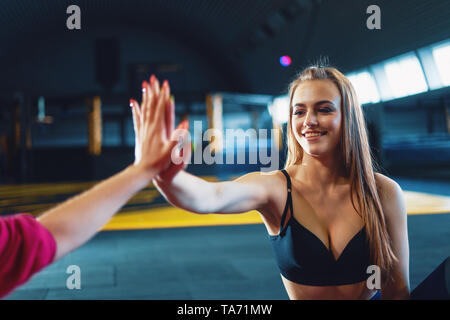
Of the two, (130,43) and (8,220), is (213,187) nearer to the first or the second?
(8,220)

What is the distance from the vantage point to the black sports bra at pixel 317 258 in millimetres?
1009

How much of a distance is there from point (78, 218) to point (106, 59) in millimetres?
9399

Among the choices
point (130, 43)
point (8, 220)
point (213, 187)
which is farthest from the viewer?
point (130, 43)

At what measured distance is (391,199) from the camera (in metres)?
1.11

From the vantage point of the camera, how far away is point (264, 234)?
3.96 m

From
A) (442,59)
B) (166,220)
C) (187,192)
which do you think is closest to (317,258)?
(187,192)

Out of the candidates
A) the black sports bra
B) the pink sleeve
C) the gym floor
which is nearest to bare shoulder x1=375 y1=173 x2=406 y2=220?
the black sports bra

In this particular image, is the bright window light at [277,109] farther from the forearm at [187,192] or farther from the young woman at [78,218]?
the young woman at [78,218]

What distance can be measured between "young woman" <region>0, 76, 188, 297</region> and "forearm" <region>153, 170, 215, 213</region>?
9 cm

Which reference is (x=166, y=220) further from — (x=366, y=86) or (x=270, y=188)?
(x=366, y=86)

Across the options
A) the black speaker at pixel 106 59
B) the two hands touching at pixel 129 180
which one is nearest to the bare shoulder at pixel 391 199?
the two hands touching at pixel 129 180
